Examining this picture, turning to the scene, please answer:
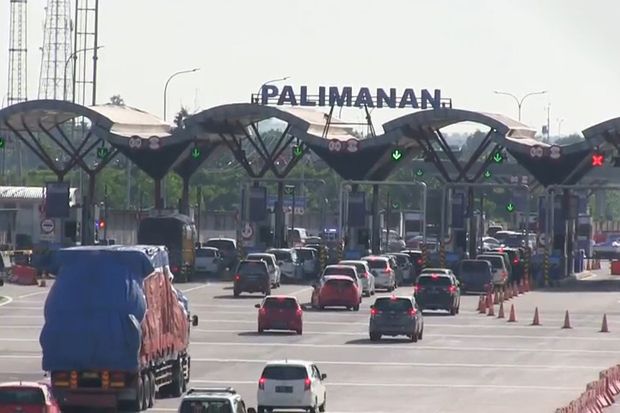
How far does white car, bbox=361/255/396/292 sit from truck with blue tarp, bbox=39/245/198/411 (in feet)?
148

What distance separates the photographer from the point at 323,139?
312 ft

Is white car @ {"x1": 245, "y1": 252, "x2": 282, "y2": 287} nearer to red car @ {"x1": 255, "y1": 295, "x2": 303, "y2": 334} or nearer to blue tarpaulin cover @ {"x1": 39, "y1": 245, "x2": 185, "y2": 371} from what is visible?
red car @ {"x1": 255, "y1": 295, "x2": 303, "y2": 334}

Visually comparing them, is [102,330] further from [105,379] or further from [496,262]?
[496,262]

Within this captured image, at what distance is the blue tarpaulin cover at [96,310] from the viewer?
1444 inches

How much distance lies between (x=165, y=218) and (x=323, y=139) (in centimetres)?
1040

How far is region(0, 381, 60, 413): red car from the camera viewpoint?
31438 mm

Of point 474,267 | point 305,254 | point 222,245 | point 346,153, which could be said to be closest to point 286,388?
point 474,267

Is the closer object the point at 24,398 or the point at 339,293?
the point at 24,398

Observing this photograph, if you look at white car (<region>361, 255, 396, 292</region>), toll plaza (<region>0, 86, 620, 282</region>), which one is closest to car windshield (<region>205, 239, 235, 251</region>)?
toll plaza (<region>0, 86, 620, 282</region>)

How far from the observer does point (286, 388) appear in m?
36.2

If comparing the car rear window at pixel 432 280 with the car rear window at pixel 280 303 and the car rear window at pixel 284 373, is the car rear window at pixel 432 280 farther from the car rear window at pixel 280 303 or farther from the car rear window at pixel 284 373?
the car rear window at pixel 284 373

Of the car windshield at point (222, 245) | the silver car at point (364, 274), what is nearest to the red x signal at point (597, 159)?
the silver car at point (364, 274)

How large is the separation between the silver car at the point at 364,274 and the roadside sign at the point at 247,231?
17.3 meters

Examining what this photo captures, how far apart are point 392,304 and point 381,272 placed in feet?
88.6
